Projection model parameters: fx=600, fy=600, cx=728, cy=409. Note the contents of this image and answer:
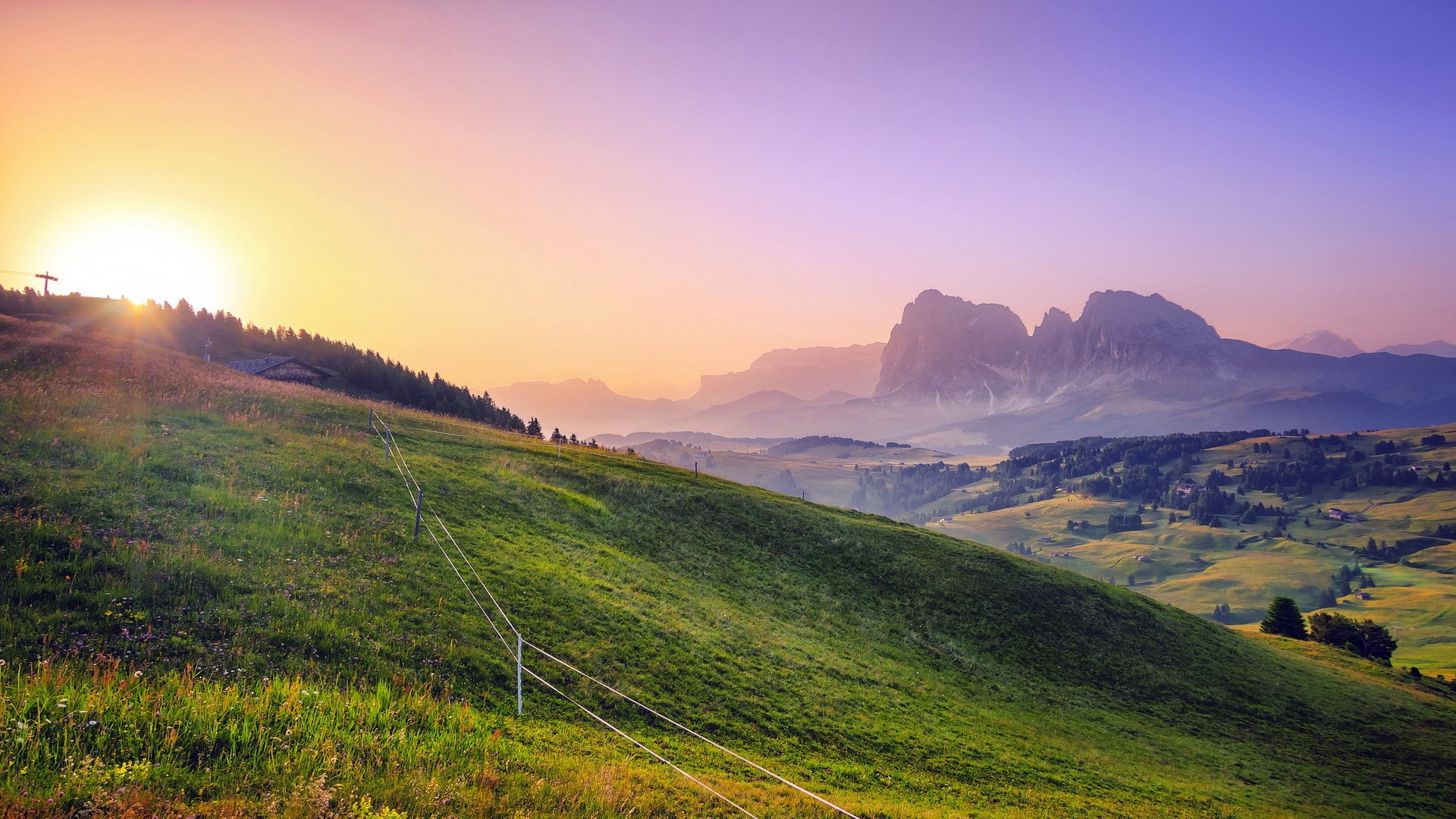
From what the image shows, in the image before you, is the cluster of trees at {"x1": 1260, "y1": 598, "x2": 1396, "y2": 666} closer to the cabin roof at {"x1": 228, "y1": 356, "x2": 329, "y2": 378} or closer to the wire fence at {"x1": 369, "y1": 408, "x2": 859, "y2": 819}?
the wire fence at {"x1": 369, "y1": 408, "x2": 859, "y2": 819}

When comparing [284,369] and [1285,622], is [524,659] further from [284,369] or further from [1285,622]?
Result: [284,369]

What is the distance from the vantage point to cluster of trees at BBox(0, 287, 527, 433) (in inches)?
4377

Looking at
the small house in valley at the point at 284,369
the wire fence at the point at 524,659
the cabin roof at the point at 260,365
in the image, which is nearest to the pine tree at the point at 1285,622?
the wire fence at the point at 524,659

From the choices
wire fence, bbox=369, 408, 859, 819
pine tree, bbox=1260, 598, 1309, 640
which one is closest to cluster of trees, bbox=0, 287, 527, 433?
wire fence, bbox=369, 408, 859, 819

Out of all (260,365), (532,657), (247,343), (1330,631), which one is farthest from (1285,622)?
(247,343)

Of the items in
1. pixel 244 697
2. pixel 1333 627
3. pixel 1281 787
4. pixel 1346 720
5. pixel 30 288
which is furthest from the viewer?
pixel 30 288

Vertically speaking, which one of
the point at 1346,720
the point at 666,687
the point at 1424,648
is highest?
the point at 666,687

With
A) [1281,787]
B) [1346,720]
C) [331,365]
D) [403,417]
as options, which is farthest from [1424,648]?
[331,365]

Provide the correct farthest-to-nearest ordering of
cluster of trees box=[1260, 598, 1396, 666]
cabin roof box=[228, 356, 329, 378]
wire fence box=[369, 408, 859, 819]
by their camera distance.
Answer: cabin roof box=[228, 356, 329, 378]
cluster of trees box=[1260, 598, 1396, 666]
wire fence box=[369, 408, 859, 819]

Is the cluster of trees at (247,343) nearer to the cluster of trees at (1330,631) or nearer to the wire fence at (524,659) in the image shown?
the wire fence at (524,659)

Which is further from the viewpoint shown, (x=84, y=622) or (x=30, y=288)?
(x=30, y=288)

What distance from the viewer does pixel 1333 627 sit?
72.2 metres

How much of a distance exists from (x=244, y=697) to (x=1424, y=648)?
264620mm

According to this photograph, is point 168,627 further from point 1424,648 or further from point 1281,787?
Answer: point 1424,648
